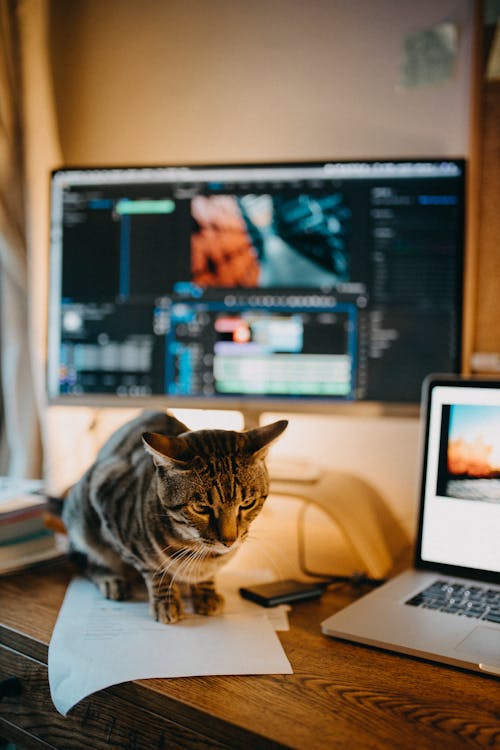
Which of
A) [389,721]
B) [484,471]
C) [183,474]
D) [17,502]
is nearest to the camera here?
[389,721]

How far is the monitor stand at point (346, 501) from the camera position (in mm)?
933

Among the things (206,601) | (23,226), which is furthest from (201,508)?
(23,226)

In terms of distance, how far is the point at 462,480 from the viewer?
2.82ft

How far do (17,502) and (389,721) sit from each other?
628 mm

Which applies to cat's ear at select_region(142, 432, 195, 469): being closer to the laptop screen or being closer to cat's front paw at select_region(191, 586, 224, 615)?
cat's front paw at select_region(191, 586, 224, 615)

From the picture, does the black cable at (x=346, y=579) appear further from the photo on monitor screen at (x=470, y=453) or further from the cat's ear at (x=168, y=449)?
the cat's ear at (x=168, y=449)

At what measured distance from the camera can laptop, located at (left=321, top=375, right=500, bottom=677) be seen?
2.39 feet

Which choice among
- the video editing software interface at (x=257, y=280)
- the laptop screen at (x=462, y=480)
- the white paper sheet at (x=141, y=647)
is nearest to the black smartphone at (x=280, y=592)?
the white paper sheet at (x=141, y=647)

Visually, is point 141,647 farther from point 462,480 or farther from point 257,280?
point 257,280

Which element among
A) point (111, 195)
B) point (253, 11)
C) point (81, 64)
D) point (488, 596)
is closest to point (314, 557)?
point (488, 596)

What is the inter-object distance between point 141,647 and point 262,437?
254 mm

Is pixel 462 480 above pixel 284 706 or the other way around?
above

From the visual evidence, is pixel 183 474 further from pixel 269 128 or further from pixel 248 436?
pixel 269 128

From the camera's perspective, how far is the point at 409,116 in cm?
116
